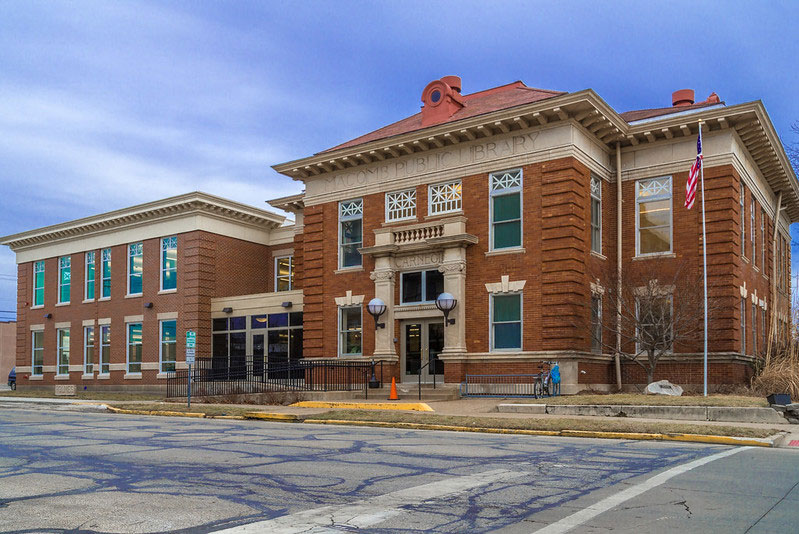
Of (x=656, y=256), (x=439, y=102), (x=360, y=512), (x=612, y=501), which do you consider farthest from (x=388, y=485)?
(x=439, y=102)

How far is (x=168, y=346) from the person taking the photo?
37.4 m

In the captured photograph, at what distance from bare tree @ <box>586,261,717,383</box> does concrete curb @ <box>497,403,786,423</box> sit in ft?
18.5

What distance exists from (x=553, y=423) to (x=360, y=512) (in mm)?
9589

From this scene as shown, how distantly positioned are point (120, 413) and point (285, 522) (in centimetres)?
1806

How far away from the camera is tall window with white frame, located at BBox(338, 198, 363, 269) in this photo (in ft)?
97.5

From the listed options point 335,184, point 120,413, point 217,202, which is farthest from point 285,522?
point 217,202

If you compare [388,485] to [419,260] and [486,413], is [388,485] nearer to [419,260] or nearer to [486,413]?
[486,413]

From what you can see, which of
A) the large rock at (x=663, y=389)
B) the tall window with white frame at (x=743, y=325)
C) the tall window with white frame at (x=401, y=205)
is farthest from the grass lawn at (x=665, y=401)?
the tall window with white frame at (x=401, y=205)

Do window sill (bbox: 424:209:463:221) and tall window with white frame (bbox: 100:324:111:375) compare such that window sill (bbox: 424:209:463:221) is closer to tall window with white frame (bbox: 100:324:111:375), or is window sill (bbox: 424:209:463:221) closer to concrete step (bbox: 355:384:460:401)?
concrete step (bbox: 355:384:460:401)

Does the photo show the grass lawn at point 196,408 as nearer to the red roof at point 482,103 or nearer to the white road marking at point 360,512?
the red roof at point 482,103

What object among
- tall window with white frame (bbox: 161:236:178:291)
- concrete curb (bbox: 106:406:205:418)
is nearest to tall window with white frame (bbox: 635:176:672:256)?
concrete curb (bbox: 106:406:205:418)

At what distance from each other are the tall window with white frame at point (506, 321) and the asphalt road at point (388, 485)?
452 inches

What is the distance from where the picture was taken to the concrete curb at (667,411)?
16625mm

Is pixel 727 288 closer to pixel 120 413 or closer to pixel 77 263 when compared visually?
pixel 120 413
